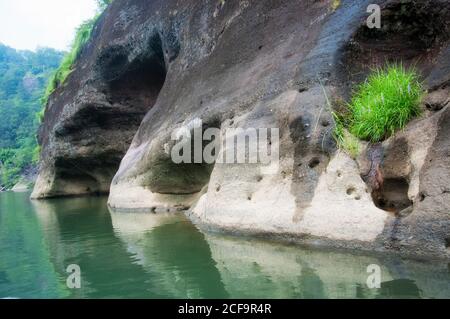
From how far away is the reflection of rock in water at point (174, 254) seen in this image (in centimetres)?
341

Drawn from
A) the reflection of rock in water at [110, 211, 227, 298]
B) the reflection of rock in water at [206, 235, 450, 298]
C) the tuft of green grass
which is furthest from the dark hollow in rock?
the reflection of rock in water at [110, 211, 227, 298]

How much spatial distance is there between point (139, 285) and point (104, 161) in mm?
12546

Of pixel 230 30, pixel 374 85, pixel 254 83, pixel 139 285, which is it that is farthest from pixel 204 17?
pixel 139 285

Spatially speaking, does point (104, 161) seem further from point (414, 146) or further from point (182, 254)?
point (414, 146)

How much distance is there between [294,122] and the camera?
5293 millimetres

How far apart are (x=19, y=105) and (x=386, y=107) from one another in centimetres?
5282

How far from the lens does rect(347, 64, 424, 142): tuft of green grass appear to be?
4500mm

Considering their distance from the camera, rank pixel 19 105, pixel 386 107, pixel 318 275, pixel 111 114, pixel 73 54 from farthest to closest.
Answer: pixel 19 105
pixel 73 54
pixel 111 114
pixel 386 107
pixel 318 275

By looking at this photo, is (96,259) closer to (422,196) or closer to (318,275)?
(318,275)

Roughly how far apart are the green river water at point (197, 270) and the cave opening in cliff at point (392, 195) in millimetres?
763

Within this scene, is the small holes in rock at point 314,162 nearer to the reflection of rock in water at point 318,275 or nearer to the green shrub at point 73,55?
the reflection of rock in water at point 318,275

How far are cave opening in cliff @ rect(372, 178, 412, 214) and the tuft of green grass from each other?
0.55 meters

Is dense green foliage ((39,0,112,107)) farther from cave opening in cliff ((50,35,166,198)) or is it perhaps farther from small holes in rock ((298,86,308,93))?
small holes in rock ((298,86,308,93))

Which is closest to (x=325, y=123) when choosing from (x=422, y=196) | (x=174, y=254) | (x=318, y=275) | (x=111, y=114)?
(x=422, y=196)
